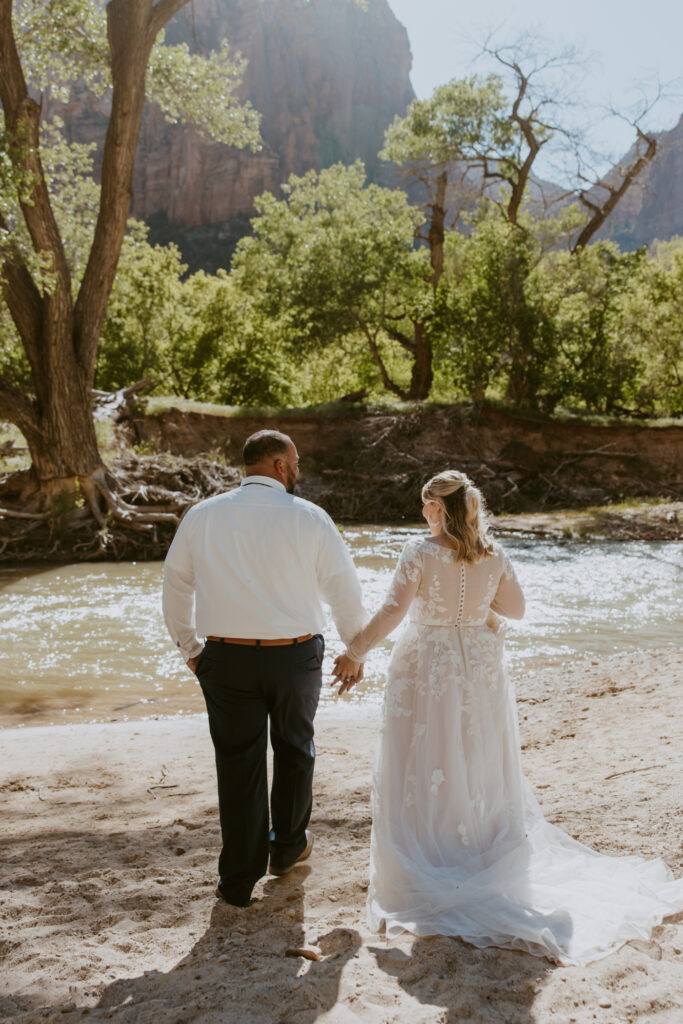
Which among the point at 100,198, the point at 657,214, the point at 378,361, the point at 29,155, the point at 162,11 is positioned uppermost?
the point at 657,214

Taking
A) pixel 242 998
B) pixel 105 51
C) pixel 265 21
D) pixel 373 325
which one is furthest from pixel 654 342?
pixel 265 21

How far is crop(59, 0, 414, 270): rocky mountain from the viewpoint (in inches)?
3819

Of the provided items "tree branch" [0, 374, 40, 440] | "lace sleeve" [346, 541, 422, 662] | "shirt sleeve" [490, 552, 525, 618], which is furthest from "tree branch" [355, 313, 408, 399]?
"lace sleeve" [346, 541, 422, 662]

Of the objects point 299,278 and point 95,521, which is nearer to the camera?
point 95,521

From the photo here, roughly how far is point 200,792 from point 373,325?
22746 millimetres

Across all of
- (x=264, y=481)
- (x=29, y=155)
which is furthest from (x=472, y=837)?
(x=29, y=155)

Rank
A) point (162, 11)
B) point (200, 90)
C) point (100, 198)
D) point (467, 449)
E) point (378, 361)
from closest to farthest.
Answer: point (162, 11) < point (100, 198) < point (200, 90) < point (467, 449) < point (378, 361)


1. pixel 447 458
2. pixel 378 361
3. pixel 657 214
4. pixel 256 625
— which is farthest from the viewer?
pixel 657 214

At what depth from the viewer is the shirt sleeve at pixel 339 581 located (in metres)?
3.46

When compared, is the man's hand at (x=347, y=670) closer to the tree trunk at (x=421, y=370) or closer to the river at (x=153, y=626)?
the river at (x=153, y=626)

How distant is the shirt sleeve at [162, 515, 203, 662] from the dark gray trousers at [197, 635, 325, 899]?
9.9 inches

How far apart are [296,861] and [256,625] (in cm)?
136

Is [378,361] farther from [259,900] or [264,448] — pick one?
[259,900]

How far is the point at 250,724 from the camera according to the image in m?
3.34
